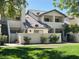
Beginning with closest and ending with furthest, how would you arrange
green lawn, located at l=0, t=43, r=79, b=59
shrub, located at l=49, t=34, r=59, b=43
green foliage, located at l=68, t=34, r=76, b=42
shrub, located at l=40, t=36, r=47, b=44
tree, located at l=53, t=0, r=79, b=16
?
green lawn, located at l=0, t=43, r=79, b=59
tree, located at l=53, t=0, r=79, b=16
shrub, located at l=40, t=36, r=47, b=44
shrub, located at l=49, t=34, r=59, b=43
green foliage, located at l=68, t=34, r=76, b=42

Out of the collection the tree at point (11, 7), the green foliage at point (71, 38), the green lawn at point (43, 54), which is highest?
the tree at point (11, 7)

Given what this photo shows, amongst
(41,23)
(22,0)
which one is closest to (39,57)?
(22,0)

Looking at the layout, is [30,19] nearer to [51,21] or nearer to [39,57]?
[51,21]

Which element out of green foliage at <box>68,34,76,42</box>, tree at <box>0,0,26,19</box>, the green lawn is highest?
tree at <box>0,0,26,19</box>

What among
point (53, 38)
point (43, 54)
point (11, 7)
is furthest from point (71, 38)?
point (43, 54)

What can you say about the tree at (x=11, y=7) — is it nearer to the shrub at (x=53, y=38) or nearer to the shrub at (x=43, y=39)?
the shrub at (x=43, y=39)

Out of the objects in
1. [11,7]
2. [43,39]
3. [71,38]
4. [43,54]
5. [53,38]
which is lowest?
[71,38]

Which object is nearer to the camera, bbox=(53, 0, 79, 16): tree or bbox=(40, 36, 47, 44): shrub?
bbox=(53, 0, 79, 16): tree

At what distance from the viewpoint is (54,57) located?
15070 millimetres

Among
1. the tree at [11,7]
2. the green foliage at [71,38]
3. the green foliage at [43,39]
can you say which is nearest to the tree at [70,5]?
the tree at [11,7]

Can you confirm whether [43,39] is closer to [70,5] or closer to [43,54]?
[70,5]

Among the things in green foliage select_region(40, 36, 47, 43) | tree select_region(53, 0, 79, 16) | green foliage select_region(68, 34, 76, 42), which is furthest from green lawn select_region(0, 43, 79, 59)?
green foliage select_region(68, 34, 76, 42)

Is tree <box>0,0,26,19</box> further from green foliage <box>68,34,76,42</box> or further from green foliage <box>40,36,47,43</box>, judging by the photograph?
green foliage <box>68,34,76,42</box>

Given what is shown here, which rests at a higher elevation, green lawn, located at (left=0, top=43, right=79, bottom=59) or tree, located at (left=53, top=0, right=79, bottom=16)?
tree, located at (left=53, top=0, right=79, bottom=16)
